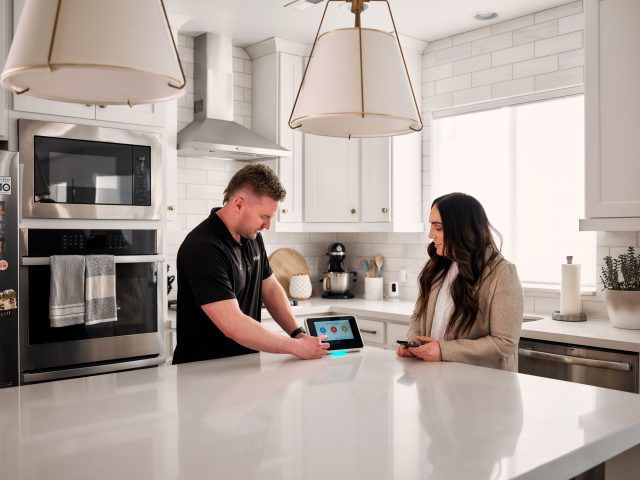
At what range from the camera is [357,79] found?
1.70m

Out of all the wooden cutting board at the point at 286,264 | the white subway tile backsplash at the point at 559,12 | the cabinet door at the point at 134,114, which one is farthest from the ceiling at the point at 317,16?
the wooden cutting board at the point at 286,264

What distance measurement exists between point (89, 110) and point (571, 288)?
104 inches

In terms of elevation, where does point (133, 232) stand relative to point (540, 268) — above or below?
above

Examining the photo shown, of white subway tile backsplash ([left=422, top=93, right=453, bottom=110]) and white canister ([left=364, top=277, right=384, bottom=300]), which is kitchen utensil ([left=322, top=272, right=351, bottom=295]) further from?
white subway tile backsplash ([left=422, top=93, right=453, bottom=110])

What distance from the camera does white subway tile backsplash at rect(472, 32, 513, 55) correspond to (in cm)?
399

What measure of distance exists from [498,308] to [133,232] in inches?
73.8

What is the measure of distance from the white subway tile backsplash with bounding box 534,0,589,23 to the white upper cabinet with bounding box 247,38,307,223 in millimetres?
1519

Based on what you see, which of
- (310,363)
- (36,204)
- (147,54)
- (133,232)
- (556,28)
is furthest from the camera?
(556,28)

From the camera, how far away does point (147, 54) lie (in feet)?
4.23

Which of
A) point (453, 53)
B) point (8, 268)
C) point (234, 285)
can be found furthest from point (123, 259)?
point (453, 53)

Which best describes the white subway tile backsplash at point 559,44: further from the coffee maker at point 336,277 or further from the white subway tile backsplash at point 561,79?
the coffee maker at point 336,277

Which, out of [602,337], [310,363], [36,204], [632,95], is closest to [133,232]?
[36,204]

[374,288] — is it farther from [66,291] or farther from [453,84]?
[66,291]

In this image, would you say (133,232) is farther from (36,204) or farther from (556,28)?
(556,28)
